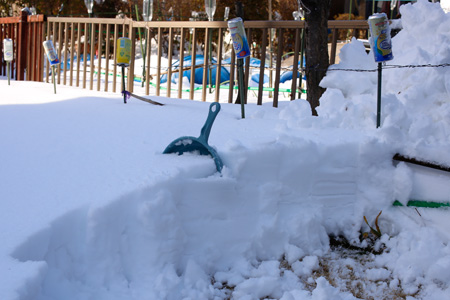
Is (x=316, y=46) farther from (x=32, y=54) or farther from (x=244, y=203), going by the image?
(x=32, y=54)

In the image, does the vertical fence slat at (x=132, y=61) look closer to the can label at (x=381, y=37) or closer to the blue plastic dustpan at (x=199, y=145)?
the can label at (x=381, y=37)

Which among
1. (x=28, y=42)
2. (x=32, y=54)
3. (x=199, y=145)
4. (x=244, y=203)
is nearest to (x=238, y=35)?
(x=199, y=145)

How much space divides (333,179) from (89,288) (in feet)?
5.32

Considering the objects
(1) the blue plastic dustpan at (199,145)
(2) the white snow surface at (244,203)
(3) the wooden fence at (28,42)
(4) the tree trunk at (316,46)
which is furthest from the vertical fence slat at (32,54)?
(1) the blue plastic dustpan at (199,145)

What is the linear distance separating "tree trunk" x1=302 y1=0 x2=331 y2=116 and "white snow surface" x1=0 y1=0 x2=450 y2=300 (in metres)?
0.92

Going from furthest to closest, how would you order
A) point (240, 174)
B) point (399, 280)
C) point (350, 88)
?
point (350, 88), point (240, 174), point (399, 280)

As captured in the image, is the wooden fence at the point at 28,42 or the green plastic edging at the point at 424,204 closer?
the green plastic edging at the point at 424,204

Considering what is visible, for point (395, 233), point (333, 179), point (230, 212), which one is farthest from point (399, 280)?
point (230, 212)

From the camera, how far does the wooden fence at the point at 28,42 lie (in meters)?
8.73

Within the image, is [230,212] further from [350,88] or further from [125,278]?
[350,88]

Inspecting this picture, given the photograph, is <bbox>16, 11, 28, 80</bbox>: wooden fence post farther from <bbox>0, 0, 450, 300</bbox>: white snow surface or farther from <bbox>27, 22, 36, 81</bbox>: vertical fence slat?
<bbox>0, 0, 450, 300</bbox>: white snow surface

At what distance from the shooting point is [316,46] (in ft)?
16.1

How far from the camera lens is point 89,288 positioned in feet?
6.36

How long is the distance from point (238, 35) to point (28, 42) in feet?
20.3
